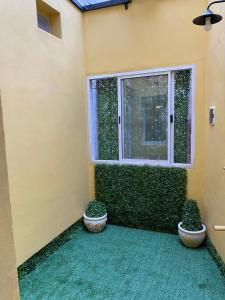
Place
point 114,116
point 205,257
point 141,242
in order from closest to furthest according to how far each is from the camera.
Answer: point 205,257 < point 141,242 < point 114,116

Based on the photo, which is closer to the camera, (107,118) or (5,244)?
(5,244)

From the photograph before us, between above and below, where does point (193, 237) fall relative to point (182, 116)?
below

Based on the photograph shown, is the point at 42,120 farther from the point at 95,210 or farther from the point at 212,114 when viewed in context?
the point at 212,114

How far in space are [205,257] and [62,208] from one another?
181cm

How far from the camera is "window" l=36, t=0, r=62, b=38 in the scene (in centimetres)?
281

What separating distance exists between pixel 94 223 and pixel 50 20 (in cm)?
276

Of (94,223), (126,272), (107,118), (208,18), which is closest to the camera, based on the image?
(208,18)

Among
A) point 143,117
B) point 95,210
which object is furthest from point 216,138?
point 95,210

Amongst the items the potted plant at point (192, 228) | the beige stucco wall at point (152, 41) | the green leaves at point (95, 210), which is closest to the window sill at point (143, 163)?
the beige stucco wall at point (152, 41)

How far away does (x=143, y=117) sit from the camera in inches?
132

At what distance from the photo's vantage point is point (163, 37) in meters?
3.06

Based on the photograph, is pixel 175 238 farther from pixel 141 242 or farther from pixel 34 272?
pixel 34 272

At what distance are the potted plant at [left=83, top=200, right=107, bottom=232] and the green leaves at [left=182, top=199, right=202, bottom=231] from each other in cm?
113

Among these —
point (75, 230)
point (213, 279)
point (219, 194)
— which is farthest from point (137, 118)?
point (213, 279)
